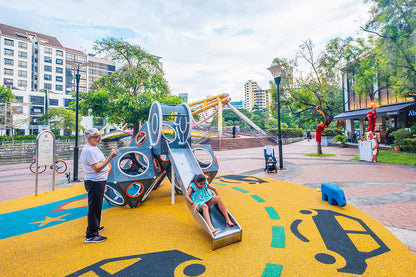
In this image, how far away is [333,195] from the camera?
17.5 feet

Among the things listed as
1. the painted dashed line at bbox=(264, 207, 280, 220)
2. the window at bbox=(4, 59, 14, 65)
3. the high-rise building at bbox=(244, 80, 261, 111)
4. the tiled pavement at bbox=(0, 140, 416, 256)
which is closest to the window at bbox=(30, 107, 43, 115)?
the window at bbox=(4, 59, 14, 65)

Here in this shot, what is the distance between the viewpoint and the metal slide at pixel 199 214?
11.4ft

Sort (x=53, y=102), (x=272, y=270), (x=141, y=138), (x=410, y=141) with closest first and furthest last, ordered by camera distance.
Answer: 1. (x=272, y=270)
2. (x=141, y=138)
3. (x=410, y=141)
4. (x=53, y=102)

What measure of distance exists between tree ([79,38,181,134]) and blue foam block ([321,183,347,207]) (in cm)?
1092

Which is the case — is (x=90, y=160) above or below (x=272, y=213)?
above

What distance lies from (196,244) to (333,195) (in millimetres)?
3756

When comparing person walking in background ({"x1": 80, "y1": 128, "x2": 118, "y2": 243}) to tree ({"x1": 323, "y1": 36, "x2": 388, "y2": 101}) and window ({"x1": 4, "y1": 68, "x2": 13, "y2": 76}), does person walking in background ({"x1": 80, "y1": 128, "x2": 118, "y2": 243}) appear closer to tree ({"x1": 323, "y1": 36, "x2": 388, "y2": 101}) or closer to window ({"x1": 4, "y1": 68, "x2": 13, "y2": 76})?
tree ({"x1": 323, "y1": 36, "x2": 388, "y2": 101})

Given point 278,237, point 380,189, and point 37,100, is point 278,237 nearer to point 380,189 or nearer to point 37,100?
point 380,189

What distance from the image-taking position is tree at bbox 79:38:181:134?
43.6ft

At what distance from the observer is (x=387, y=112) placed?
64.7ft

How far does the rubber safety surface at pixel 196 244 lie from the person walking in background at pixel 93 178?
27 cm

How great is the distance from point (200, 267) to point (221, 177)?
6.30m

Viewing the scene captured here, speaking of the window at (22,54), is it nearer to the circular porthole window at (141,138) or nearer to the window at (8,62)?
the window at (8,62)

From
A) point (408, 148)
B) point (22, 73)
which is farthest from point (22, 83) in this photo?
point (408, 148)
